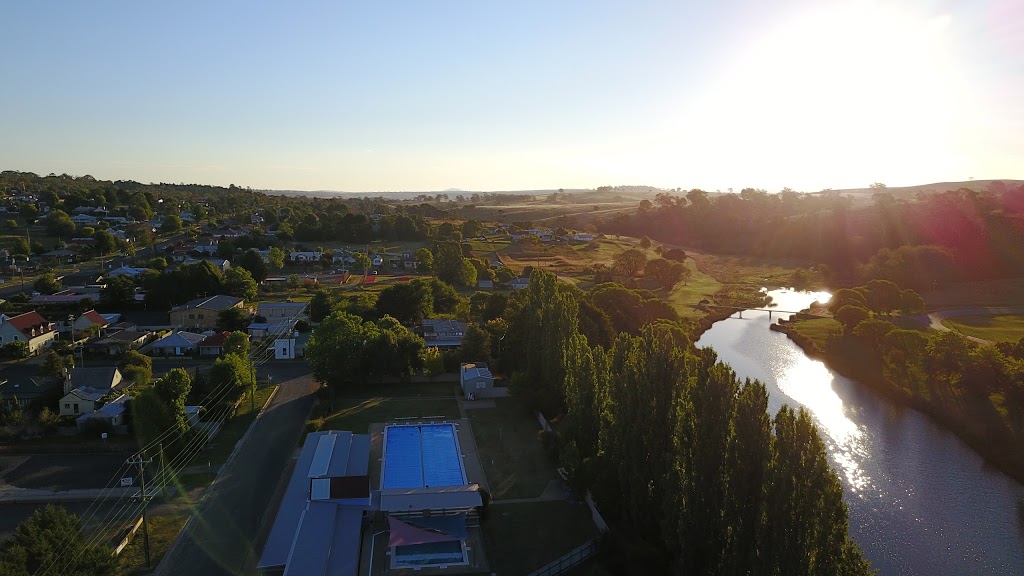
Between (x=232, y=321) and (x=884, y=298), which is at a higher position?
(x=884, y=298)

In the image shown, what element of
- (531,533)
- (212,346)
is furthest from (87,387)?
(531,533)

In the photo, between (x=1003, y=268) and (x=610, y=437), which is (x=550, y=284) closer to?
(x=610, y=437)

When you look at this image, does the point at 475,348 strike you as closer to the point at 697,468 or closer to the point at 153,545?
the point at 153,545

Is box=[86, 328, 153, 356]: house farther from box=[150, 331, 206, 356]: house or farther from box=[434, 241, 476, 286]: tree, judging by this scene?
box=[434, 241, 476, 286]: tree

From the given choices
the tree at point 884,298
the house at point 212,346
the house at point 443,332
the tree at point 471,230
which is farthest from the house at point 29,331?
the tree at point 471,230

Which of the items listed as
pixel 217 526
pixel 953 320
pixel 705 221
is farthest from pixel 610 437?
pixel 705 221

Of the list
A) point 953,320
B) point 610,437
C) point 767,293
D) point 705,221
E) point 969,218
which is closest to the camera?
point 610,437
